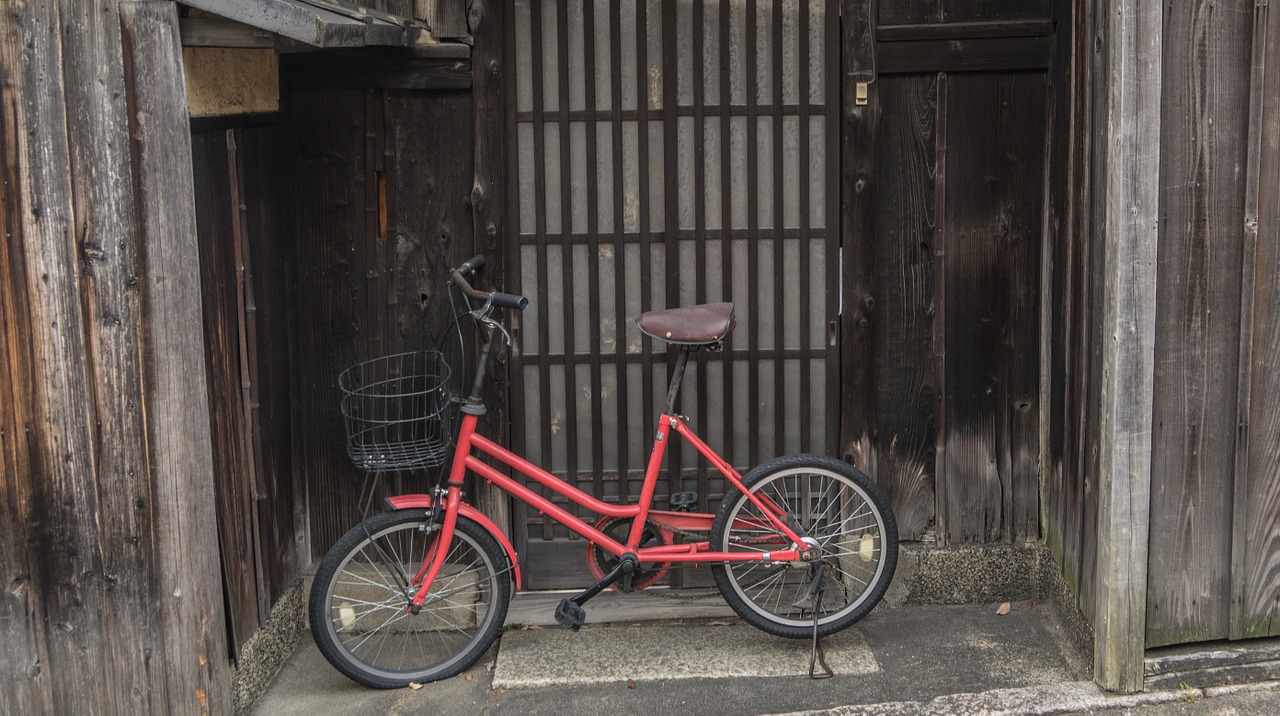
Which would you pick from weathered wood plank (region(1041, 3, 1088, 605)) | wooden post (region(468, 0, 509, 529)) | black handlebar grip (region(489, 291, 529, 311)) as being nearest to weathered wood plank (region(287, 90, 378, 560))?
wooden post (region(468, 0, 509, 529))

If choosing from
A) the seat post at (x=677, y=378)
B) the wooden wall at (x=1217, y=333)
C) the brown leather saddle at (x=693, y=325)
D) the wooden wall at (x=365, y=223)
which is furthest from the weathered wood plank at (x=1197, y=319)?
the wooden wall at (x=365, y=223)

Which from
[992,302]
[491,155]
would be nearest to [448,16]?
[491,155]

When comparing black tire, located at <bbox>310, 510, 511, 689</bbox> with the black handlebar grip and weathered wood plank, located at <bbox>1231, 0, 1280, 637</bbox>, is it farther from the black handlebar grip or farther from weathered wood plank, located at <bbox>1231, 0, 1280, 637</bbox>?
weathered wood plank, located at <bbox>1231, 0, 1280, 637</bbox>

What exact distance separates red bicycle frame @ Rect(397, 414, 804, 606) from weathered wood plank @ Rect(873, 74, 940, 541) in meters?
0.86

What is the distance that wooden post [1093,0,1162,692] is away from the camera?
4.78 m

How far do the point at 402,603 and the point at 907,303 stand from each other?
283 centimetres

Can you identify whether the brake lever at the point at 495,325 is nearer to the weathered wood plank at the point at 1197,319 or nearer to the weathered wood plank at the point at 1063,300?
the weathered wood plank at the point at 1063,300

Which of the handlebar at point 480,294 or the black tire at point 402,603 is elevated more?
the handlebar at point 480,294

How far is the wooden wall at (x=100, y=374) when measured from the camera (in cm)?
425

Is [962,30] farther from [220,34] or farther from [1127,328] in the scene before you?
[220,34]

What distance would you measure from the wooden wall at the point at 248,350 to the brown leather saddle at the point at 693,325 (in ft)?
5.76

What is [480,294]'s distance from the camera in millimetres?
5359

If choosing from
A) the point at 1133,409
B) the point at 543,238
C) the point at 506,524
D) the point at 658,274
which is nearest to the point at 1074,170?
the point at 1133,409

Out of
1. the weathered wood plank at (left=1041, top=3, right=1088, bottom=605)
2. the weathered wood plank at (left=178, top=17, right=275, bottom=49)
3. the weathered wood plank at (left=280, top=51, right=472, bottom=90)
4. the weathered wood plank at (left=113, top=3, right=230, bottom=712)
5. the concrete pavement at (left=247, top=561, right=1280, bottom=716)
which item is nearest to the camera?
the weathered wood plank at (left=113, top=3, right=230, bottom=712)
